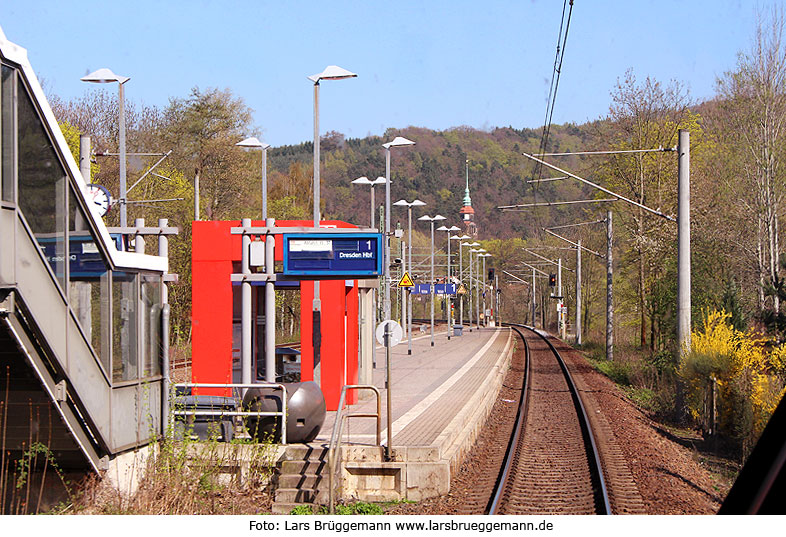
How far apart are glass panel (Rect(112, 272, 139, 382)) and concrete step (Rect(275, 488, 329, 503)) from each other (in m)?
2.58

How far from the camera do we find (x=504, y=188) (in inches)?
7008

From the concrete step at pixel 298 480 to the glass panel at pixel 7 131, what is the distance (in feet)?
19.0

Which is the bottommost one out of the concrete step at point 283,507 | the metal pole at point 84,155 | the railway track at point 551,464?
the railway track at point 551,464

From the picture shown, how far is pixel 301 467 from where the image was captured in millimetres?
12164

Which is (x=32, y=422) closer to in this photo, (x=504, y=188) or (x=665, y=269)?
(x=665, y=269)

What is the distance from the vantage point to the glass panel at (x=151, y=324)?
11.9 metres

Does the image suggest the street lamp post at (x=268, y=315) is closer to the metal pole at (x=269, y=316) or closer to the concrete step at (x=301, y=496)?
the metal pole at (x=269, y=316)

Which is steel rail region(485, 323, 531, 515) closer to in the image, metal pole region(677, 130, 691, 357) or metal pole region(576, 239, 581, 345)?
metal pole region(677, 130, 691, 357)

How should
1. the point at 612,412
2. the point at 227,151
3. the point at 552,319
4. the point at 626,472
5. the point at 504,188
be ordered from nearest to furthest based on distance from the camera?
the point at 626,472 < the point at 612,412 < the point at 227,151 < the point at 552,319 < the point at 504,188

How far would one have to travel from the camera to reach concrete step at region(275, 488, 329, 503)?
11.4 m

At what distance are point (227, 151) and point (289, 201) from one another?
9564mm

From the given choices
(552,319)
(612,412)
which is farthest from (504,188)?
(612,412)

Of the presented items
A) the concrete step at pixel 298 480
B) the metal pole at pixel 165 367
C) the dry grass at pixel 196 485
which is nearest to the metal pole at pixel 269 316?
the dry grass at pixel 196 485

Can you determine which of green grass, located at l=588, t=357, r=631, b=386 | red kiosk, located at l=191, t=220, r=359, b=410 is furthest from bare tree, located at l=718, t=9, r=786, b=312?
red kiosk, located at l=191, t=220, r=359, b=410
